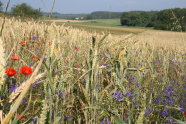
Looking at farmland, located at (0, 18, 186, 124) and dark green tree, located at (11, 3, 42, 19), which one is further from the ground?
dark green tree, located at (11, 3, 42, 19)

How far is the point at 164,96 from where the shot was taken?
1715mm

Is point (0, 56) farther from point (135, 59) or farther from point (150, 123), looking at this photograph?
point (135, 59)

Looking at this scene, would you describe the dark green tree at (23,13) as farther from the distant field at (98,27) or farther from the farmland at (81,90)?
the distant field at (98,27)

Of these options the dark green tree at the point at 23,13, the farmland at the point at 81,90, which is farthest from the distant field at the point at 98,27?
the dark green tree at the point at 23,13

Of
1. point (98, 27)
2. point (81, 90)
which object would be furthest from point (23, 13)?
point (98, 27)

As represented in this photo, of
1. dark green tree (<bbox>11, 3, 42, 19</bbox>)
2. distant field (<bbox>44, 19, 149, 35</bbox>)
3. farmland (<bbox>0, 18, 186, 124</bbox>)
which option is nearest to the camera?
farmland (<bbox>0, 18, 186, 124</bbox>)

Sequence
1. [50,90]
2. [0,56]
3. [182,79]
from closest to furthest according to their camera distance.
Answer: [0,56] → [50,90] → [182,79]

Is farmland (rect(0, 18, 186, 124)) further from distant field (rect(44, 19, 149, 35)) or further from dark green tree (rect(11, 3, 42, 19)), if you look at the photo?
dark green tree (rect(11, 3, 42, 19))

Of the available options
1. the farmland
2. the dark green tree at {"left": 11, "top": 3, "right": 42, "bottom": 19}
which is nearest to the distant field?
the farmland

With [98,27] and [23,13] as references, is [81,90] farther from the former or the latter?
[98,27]

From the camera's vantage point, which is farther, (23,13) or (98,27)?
(98,27)

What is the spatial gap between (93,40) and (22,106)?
2.32ft

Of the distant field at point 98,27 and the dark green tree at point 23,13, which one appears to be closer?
the distant field at point 98,27

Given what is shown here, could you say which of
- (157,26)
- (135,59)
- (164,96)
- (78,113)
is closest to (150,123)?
(164,96)
